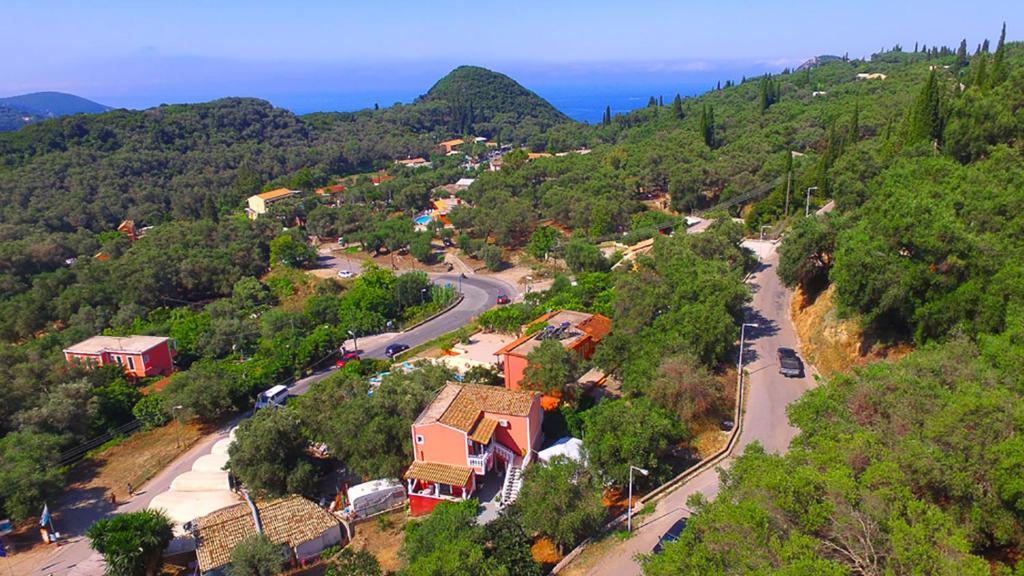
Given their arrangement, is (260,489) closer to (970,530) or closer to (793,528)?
(793,528)

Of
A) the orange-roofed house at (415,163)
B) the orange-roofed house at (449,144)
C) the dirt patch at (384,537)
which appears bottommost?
the dirt patch at (384,537)

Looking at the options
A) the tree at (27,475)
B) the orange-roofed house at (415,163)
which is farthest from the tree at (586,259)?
the orange-roofed house at (415,163)

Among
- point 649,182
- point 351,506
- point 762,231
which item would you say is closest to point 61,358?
point 351,506

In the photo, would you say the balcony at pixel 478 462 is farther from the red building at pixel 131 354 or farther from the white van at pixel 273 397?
the red building at pixel 131 354

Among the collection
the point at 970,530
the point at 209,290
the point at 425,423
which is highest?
the point at 970,530

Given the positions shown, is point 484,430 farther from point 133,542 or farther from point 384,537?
point 133,542

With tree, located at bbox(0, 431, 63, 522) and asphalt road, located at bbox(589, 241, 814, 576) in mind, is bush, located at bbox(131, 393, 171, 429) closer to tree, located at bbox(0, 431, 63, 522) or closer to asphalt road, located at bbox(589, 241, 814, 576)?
tree, located at bbox(0, 431, 63, 522)
